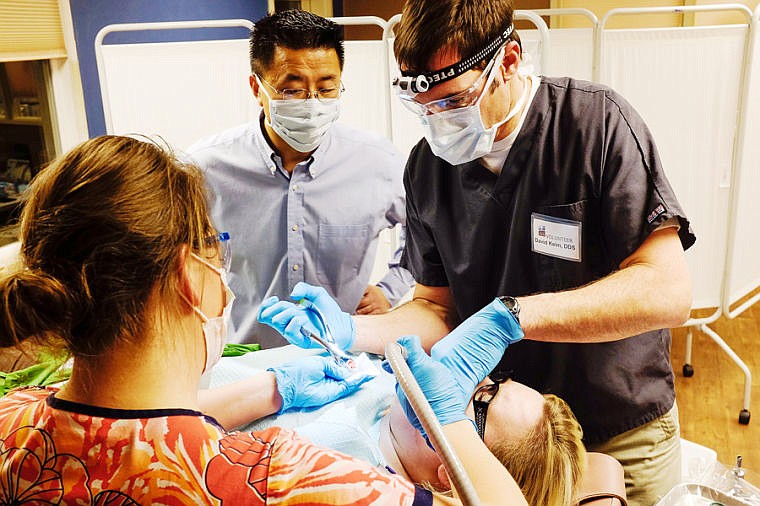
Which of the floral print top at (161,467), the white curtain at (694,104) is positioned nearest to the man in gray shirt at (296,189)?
the floral print top at (161,467)

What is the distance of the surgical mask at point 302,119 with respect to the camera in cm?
202

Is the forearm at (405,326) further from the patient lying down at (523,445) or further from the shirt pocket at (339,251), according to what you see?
the shirt pocket at (339,251)

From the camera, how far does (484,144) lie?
1522mm

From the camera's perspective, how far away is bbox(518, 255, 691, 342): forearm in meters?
1.28

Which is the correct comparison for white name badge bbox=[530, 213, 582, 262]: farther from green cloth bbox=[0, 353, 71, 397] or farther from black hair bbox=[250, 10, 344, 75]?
green cloth bbox=[0, 353, 71, 397]

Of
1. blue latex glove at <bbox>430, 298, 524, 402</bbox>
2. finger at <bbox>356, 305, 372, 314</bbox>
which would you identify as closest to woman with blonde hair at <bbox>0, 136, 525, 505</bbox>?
blue latex glove at <bbox>430, 298, 524, 402</bbox>

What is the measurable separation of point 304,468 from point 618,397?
0.88 meters

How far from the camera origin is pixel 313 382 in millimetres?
1623

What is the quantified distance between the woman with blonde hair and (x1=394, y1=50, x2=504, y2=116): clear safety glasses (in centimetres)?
69

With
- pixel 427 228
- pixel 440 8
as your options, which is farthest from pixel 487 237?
pixel 440 8

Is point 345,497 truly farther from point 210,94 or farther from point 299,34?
point 210,94

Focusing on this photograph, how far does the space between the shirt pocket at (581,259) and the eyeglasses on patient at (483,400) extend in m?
0.24

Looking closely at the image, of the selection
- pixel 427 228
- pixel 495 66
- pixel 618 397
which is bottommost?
pixel 618 397

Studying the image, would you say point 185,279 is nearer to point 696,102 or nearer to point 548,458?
point 548,458
